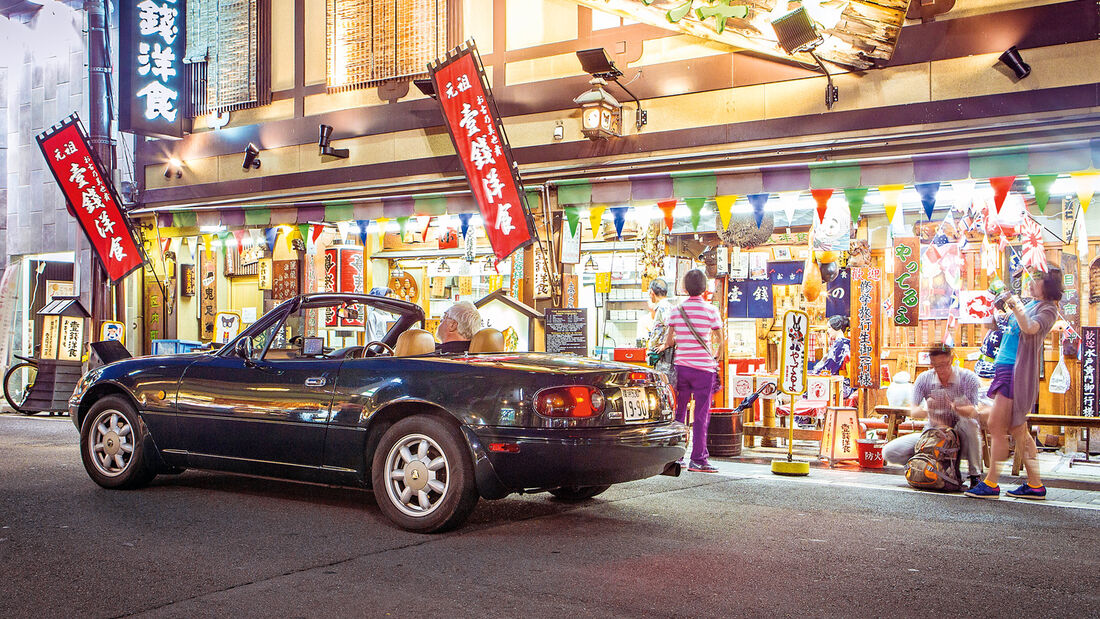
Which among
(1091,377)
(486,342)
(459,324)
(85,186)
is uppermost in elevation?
(85,186)

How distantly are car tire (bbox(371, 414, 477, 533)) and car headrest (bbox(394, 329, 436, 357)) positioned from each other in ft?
3.64

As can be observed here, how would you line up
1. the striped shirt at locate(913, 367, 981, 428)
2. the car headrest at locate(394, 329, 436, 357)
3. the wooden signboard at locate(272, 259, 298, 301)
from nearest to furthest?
the car headrest at locate(394, 329, 436, 357), the striped shirt at locate(913, 367, 981, 428), the wooden signboard at locate(272, 259, 298, 301)

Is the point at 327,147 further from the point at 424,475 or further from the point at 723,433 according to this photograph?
the point at 424,475

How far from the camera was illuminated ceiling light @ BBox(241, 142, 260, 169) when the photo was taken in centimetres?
1513

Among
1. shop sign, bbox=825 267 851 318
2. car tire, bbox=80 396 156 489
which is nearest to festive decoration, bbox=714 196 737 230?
shop sign, bbox=825 267 851 318

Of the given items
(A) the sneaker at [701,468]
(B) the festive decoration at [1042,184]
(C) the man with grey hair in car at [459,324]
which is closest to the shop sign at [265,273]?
(C) the man with grey hair in car at [459,324]

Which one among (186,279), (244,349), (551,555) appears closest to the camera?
(551,555)

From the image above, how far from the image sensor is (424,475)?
5.81 m

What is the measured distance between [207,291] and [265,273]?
206 centimetres

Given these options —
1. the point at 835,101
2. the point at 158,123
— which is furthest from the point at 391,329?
the point at 158,123

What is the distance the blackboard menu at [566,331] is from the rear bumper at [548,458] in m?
5.16

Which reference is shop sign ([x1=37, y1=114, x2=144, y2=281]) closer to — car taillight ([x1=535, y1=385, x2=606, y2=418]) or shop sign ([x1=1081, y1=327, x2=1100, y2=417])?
car taillight ([x1=535, y1=385, x2=606, y2=418])

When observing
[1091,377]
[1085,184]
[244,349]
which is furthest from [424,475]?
[1091,377]

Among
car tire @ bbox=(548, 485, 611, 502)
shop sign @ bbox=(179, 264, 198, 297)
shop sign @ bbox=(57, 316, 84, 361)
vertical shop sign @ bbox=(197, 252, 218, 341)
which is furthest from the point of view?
vertical shop sign @ bbox=(197, 252, 218, 341)
